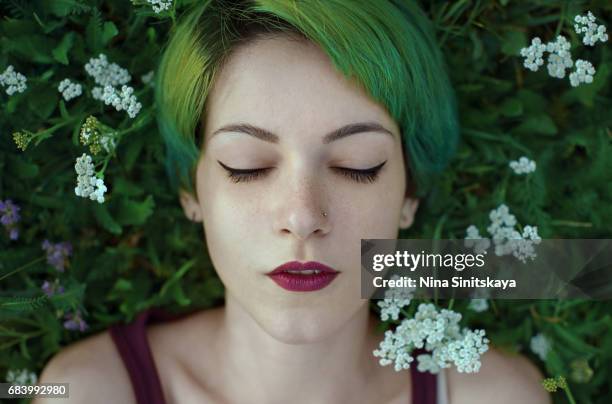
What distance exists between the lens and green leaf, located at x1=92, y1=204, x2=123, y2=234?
2.33 meters

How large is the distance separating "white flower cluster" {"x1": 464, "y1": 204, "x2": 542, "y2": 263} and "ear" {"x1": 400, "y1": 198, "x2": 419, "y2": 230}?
0.22m

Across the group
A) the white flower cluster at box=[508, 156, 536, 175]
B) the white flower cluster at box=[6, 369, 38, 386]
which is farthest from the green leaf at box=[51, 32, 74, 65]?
the white flower cluster at box=[508, 156, 536, 175]

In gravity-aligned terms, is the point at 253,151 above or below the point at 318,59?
below

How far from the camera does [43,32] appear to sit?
2.26 metres

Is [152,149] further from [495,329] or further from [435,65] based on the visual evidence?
[495,329]

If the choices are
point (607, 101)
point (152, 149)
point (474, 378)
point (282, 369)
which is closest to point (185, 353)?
point (282, 369)

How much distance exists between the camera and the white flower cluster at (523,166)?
2.46 metres

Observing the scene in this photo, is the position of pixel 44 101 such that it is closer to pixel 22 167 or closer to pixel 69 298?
pixel 22 167

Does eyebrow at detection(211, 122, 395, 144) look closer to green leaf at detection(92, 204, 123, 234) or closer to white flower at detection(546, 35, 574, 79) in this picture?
green leaf at detection(92, 204, 123, 234)

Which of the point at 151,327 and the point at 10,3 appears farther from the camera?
the point at 151,327

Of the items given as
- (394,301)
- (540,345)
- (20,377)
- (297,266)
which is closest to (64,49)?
(297,266)

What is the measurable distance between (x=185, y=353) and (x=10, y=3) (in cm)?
125

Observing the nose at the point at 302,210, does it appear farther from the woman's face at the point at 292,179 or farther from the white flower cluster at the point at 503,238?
the white flower cluster at the point at 503,238

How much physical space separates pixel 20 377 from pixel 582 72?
6.88 feet
